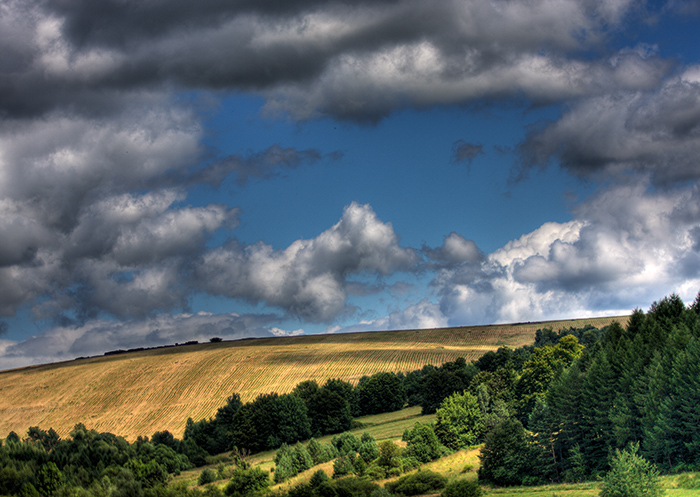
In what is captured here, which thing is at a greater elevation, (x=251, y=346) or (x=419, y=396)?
(x=251, y=346)

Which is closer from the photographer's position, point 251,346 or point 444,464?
point 444,464

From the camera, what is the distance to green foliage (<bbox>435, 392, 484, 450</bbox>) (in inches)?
3376

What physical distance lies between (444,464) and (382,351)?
295 ft

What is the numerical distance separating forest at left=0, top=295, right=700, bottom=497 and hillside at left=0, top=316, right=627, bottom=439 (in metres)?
12.1

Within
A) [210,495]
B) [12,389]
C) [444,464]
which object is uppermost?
[12,389]

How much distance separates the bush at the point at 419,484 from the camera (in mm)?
60375

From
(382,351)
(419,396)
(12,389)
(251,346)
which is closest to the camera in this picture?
(419,396)

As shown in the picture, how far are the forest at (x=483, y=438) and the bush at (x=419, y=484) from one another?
12 centimetres

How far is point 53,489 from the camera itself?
75.9 metres

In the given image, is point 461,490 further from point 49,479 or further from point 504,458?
point 49,479

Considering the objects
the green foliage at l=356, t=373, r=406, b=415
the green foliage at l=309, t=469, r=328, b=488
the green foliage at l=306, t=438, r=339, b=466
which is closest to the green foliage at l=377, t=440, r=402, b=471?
the green foliage at l=309, t=469, r=328, b=488

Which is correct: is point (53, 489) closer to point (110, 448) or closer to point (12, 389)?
point (110, 448)

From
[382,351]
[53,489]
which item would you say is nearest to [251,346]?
[382,351]

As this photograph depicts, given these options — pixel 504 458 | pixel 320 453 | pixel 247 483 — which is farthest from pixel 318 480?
pixel 504 458
